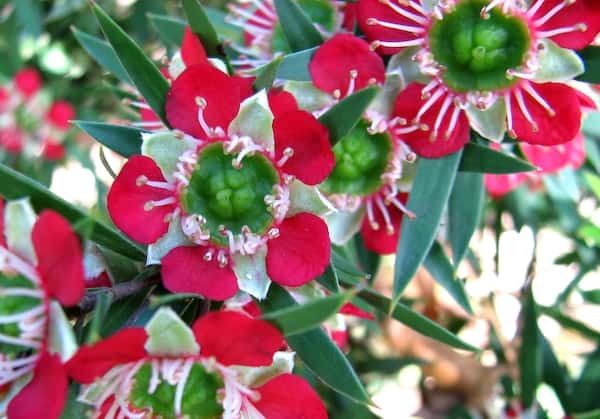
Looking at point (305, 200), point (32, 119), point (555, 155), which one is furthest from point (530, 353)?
point (32, 119)

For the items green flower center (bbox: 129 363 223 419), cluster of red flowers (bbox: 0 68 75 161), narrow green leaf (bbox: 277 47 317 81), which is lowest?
cluster of red flowers (bbox: 0 68 75 161)

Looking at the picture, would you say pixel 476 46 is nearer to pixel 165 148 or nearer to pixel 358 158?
pixel 358 158

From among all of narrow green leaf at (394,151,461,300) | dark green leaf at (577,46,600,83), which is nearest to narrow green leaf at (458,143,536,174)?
narrow green leaf at (394,151,461,300)

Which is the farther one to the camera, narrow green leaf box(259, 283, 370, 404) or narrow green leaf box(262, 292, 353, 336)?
narrow green leaf box(259, 283, 370, 404)

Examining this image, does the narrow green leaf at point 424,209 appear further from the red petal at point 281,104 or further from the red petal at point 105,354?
the red petal at point 105,354

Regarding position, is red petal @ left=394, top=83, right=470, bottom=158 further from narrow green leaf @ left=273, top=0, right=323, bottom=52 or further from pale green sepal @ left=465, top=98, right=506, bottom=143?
narrow green leaf @ left=273, top=0, right=323, bottom=52

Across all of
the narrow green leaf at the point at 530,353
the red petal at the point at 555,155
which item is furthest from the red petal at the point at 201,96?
the narrow green leaf at the point at 530,353
